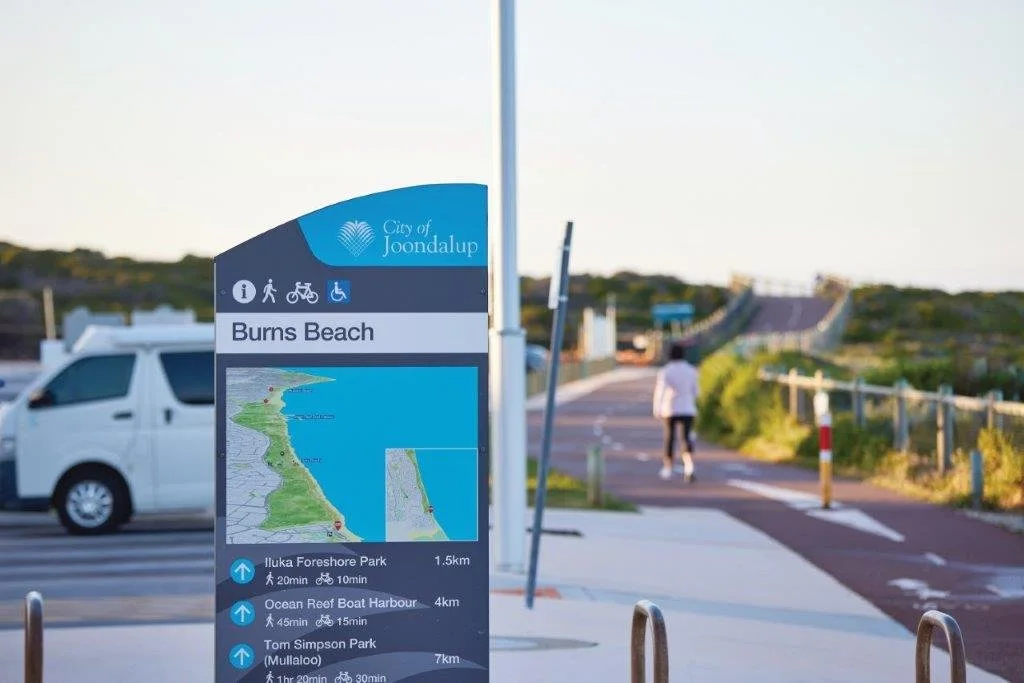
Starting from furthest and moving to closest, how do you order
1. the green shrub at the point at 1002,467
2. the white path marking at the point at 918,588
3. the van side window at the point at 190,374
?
1. the green shrub at the point at 1002,467
2. the van side window at the point at 190,374
3. the white path marking at the point at 918,588

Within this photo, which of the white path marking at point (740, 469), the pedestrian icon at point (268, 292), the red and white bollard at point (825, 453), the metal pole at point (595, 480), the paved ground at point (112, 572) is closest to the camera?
the pedestrian icon at point (268, 292)

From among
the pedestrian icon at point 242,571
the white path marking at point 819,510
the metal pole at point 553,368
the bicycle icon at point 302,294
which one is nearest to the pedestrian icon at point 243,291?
the bicycle icon at point 302,294

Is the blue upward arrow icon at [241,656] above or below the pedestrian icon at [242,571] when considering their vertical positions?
below

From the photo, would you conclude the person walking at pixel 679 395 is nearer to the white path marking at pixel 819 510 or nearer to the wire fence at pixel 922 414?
the white path marking at pixel 819 510

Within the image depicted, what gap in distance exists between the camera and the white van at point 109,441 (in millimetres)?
16734

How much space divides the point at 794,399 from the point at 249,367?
78.9 feet

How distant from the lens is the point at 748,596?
13039 millimetres

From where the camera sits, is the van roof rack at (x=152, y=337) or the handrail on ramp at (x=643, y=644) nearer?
the handrail on ramp at (x=643, y=644)

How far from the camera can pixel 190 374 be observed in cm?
1709

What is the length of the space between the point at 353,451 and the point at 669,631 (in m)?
4.71

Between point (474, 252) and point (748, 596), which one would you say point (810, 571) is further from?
point (474, 252)

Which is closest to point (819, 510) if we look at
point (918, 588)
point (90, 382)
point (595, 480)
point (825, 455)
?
point (825, 455)

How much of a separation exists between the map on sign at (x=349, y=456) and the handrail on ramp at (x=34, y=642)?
2.66 ft

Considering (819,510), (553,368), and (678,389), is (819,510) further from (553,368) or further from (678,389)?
(553,368)
